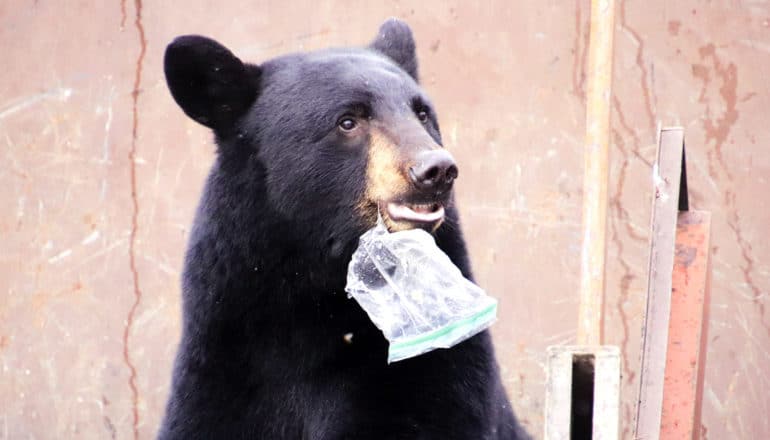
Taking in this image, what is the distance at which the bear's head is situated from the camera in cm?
319

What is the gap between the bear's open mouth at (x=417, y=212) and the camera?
312cm

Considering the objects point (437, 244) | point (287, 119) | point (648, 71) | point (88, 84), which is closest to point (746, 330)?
point (648, 71)

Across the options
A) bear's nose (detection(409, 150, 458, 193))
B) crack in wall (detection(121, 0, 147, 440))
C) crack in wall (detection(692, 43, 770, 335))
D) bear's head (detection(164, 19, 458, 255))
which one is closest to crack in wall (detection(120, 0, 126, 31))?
crack in wall (detection(121, 0, 147, 440))

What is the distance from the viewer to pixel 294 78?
3.50 m

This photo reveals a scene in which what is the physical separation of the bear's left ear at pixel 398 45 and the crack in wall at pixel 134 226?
1.99 m

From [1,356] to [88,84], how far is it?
1.37 m

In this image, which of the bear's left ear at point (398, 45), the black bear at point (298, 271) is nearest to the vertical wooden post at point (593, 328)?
the black bear at point (298, 271)

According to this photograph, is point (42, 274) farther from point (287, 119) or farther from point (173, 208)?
point (287, 119)

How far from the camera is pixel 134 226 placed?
5641mm

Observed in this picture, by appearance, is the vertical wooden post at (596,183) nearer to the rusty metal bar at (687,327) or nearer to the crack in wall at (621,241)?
the rusty metal bar at (687,327)

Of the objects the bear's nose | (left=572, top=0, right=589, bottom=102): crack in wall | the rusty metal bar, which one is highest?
the bear's nose

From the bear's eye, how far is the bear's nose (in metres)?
0.32

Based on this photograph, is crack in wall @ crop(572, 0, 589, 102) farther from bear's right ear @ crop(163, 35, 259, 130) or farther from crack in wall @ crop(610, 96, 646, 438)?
bear's right ear @ crop(163, 35, 259, 130)

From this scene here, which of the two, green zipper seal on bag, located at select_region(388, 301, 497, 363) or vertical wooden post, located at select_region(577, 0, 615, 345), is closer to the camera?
green zipper seal on bag, located at select_region(388, 301, 497, 363)
